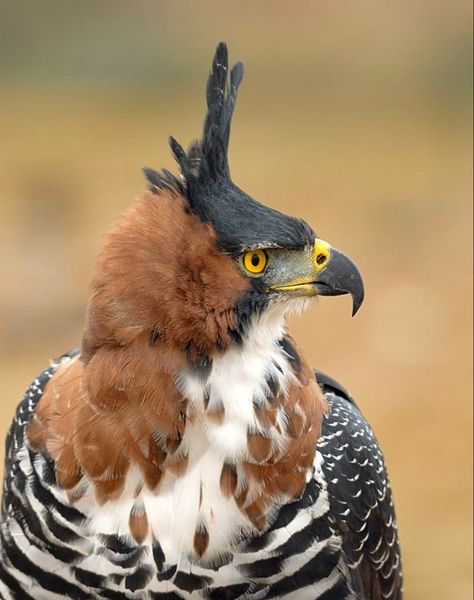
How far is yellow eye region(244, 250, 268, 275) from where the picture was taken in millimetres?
3963

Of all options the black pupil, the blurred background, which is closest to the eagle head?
the black pupil

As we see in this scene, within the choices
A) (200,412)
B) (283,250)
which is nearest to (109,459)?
(200,412)

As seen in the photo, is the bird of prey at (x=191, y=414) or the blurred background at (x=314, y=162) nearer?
the bird of prey at (x=191, y=414)

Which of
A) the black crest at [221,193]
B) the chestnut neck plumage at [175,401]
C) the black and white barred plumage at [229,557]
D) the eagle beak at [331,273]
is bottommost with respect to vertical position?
the black and white barred plumage at [229,557]

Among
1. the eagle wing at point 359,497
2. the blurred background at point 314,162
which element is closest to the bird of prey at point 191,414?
the eagle wing at point 359,497

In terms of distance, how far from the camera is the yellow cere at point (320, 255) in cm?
405

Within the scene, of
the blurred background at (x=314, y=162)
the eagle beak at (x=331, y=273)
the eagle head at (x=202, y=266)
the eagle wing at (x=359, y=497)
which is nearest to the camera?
the eagle head at (x=202, y=266)

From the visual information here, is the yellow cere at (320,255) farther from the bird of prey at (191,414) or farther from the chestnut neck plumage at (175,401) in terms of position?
the chestnut neck plumage at (175,401)

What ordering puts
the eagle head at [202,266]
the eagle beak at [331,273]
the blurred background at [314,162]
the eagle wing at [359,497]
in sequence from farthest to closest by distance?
the blurred background at [314,162]
the eagle wing at [359,497]
the eagle beak at [331,273]
the eagle head at [202,266]

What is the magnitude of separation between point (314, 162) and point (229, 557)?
12.4 metres

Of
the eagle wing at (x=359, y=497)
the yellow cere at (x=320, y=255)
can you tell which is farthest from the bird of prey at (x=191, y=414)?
the eagle wing at (x=359, y=497)

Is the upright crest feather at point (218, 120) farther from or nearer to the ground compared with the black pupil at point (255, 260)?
farther from the ground

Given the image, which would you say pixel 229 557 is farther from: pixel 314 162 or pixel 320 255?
pixel 314 162

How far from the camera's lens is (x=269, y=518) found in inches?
163
